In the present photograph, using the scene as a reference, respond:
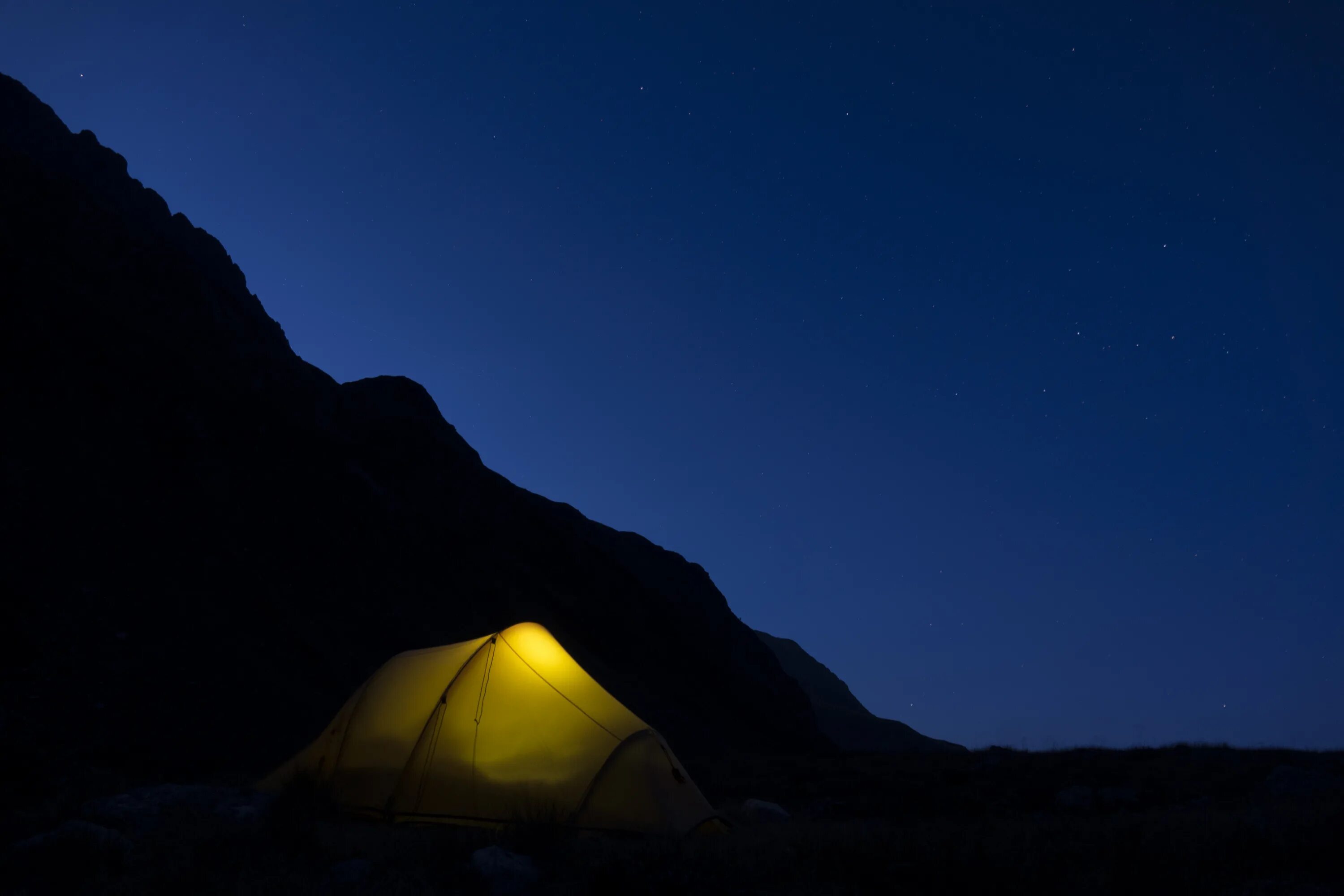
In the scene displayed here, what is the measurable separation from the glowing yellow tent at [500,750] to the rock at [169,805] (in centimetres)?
102

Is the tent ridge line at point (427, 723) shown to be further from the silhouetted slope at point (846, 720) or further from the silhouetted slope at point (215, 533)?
the silhouetted slope at point (846, 720)

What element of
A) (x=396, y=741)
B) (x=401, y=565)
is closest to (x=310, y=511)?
(x=401, y=565)

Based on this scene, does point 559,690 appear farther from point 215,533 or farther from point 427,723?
point 215,533

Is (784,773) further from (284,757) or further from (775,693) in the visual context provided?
(775,693)

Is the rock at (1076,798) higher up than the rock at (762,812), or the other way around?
the rock at (1076,798)

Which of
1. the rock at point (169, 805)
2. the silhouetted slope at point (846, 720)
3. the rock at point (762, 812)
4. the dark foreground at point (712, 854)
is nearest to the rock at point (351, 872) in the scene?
the dark foreground at point (712, 854)

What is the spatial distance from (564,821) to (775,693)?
178ft

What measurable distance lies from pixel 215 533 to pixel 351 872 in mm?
29732

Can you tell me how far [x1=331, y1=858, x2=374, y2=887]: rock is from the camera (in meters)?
6.64

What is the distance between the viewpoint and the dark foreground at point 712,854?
253 inches

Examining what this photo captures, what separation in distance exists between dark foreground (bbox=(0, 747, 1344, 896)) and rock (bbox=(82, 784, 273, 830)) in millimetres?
44

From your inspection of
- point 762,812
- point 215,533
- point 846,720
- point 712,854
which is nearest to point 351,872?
point 712,854

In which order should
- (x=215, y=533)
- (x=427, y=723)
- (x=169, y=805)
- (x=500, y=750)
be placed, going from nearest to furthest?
(x=169, y=805), (x=500, y=750), (x=427, y=723), (x=215, y=533)

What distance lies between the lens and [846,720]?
106375 mm
